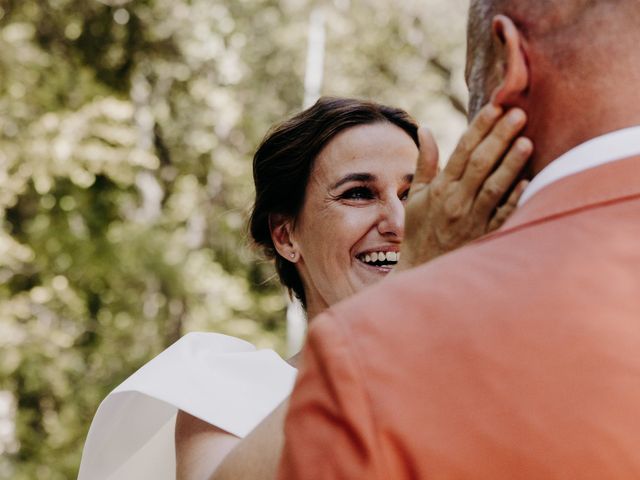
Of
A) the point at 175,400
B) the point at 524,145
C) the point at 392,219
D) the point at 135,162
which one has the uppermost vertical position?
the point at 524,145

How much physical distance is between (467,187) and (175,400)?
1.22m

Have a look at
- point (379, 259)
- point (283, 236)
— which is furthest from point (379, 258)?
point (283, 236)

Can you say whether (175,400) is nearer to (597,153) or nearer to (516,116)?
(516,116)

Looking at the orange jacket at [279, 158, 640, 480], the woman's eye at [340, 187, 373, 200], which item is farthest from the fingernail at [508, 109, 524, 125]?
the woman's eye at [340, 187, 373, 200]

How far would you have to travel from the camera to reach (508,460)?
1.17 meters

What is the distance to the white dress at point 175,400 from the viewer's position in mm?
2561

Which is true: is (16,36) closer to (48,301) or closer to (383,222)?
(48,301)

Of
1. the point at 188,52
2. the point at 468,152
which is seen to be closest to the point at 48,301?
the point at 188,52

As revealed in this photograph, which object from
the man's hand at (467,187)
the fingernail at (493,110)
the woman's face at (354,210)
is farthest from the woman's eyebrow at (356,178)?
the fingernail at (493,110)

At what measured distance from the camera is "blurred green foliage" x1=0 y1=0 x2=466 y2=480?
1153cm

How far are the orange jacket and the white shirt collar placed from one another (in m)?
0.10

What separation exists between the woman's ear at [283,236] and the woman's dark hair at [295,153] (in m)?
0.03

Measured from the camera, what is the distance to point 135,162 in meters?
12.2

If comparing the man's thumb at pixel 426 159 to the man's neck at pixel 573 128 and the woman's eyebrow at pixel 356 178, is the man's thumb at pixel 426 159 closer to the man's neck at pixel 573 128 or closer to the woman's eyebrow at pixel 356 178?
the man's neck at pixel 573 128
